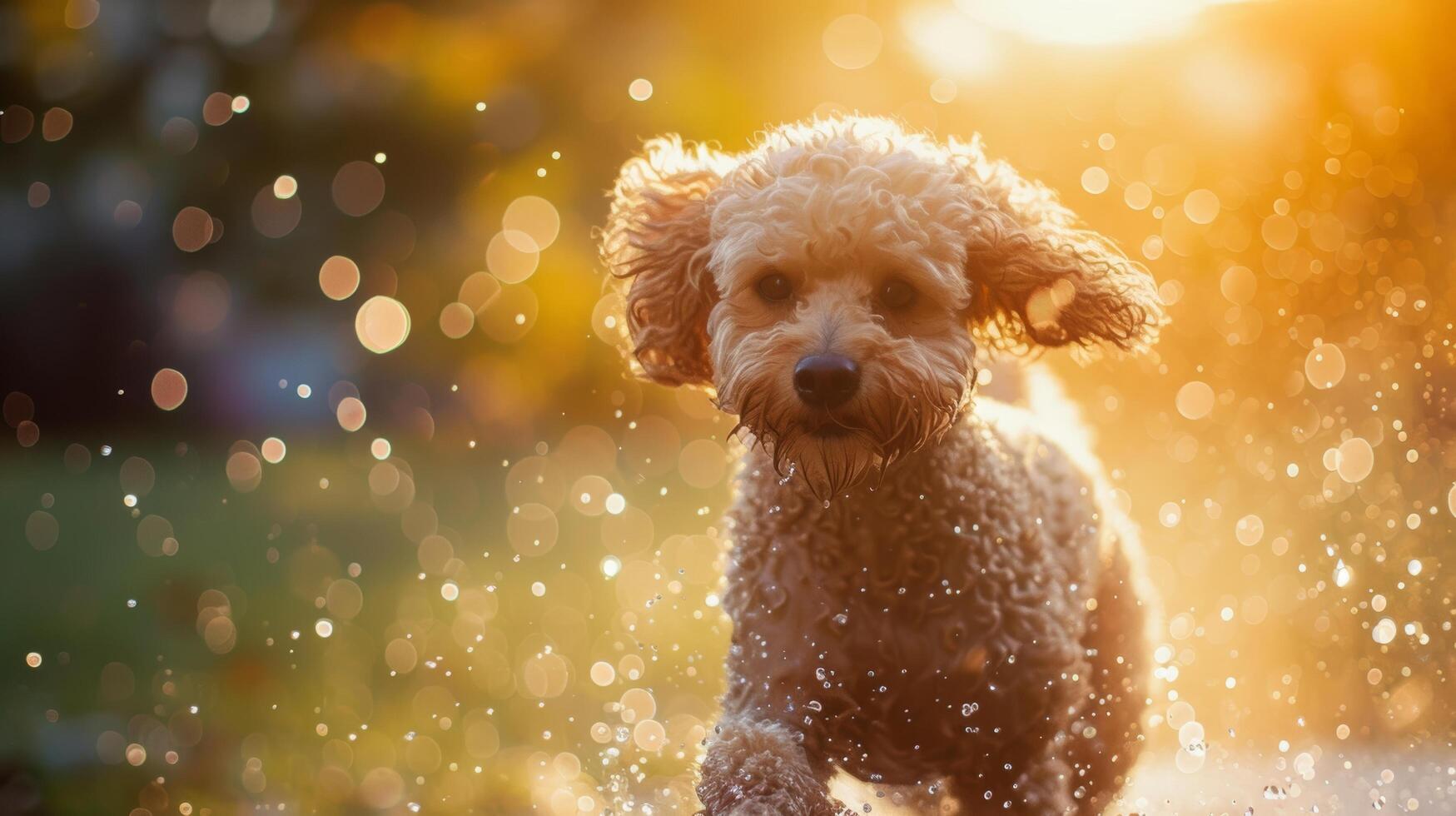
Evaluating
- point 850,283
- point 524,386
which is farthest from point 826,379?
point 524,386

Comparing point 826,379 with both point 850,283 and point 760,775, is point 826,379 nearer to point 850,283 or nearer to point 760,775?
point 850,283

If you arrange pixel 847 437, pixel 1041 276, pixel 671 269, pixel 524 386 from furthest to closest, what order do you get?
pixel 524 386, pixel 671 269, pixel 1041 276, pixel 847 437

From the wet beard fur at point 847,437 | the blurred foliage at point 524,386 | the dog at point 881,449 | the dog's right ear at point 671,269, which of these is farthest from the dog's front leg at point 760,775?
the dog's right ear at point 671,269

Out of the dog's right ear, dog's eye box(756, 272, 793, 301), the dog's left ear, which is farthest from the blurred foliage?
dog's eye box(756, 272, 793, 301)

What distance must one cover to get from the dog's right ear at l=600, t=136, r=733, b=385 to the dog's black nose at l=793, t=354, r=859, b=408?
829 mm

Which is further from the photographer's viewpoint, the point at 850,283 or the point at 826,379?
the point at 850,283

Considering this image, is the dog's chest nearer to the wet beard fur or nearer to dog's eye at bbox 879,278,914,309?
the wet beard fur

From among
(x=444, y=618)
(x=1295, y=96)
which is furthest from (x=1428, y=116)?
(x=444, y=618)

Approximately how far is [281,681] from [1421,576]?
21.2ft

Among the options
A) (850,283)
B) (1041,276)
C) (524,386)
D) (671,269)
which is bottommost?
(850,283)

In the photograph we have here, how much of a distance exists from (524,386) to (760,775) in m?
8.14

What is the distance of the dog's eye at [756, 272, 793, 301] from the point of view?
363cm

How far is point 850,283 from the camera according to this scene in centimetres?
355

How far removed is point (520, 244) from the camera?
11141mm
